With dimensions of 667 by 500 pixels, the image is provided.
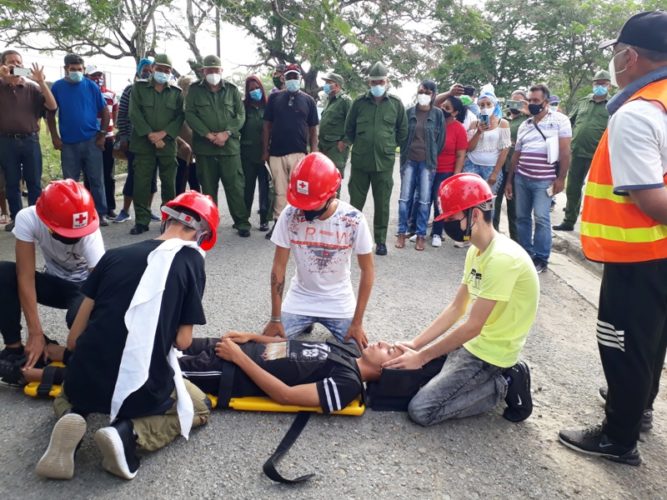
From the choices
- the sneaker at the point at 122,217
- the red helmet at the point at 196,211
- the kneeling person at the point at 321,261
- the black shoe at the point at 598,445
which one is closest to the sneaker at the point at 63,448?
the red helmet at the point at 196,211

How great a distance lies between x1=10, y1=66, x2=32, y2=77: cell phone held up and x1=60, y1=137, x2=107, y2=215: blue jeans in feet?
2.85

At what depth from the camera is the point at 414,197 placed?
271 inches

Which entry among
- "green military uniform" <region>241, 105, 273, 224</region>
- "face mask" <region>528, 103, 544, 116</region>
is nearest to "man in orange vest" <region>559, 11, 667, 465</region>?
"face mask" <region>528, 103, 544, 116</region>

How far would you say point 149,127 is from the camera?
613 centimetres

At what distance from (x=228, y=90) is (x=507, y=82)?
67.1ft

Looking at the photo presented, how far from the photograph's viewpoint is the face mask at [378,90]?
234 inches

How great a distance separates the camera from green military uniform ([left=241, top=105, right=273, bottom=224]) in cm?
673

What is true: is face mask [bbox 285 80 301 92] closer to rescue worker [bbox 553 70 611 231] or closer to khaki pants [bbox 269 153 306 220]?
khaki pants [bbox 269 153 306 220]

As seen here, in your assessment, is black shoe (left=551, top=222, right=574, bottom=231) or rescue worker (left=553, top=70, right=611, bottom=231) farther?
black shoe (left=551, top=222, right=574, bottom=231)

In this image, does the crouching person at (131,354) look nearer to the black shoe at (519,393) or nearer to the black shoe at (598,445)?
the black shoe at (519,393)

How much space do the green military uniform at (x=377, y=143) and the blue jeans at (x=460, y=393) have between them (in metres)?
3.46

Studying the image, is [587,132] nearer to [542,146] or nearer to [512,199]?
[512,199]

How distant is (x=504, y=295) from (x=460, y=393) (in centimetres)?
60

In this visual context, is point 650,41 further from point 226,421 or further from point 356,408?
point 226,421
